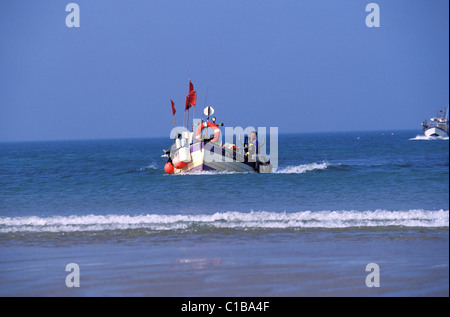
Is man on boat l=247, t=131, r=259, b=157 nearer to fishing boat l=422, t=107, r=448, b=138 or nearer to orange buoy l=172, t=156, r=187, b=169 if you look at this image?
orange buoy l=172, t=156, r=187, b=169

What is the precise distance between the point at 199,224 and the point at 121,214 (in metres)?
3.24

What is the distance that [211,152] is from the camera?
24609 mm

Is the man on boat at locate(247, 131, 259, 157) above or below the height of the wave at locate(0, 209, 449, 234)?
above

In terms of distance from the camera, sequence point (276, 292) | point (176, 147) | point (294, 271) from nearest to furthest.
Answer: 1. point (276, 292)
2. point (294, 271)
3. point (176, 147)

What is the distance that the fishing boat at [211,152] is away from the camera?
24156 mm

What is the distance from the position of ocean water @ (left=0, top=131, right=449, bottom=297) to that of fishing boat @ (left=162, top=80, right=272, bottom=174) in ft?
12.1

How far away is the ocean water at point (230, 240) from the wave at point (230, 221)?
30 millimetres

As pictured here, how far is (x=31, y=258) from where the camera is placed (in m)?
9.42

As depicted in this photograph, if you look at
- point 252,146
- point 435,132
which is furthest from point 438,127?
point 252,146

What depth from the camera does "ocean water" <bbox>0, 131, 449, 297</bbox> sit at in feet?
24.1

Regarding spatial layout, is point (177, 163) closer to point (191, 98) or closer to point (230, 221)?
point (191, 98)

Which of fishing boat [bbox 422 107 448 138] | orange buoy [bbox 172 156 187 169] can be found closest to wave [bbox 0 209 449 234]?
orange buoy [bbox 172 156 187 169]
